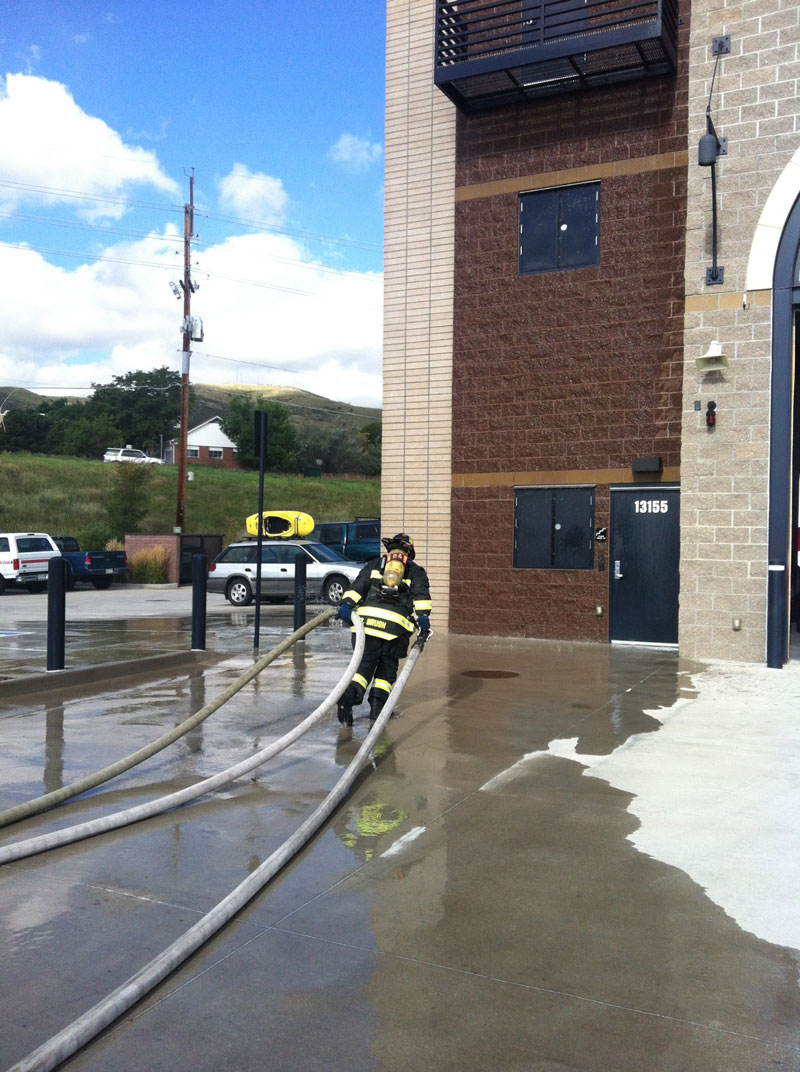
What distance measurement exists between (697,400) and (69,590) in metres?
22.2

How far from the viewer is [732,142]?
13031 mm

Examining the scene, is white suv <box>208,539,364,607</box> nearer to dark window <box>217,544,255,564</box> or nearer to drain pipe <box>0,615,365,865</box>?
dark window <box>217,544,255,564</box>

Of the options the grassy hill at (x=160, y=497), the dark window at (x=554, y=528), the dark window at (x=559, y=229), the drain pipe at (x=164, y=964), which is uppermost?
the dark window at (x=559, y=229)

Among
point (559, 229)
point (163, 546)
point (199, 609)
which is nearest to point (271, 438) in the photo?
point (163, 546)

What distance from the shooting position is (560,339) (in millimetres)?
15383

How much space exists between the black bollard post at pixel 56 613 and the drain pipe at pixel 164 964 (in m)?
5.45

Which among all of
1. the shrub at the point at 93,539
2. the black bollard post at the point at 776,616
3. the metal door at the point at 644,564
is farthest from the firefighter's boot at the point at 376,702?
the shrub at the point at 93,539

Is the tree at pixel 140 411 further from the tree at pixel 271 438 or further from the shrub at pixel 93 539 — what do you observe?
the shrub at pixel 93 539

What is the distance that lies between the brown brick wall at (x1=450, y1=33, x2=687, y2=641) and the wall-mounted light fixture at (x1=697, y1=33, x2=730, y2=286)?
4.31ft

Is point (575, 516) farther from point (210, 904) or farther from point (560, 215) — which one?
point (210, 904)

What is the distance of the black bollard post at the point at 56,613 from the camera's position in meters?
10.4

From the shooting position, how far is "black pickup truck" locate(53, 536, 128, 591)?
98.6ft

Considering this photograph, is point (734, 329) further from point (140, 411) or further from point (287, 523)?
point (140, 411)

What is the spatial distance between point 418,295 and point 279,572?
8741 mm
